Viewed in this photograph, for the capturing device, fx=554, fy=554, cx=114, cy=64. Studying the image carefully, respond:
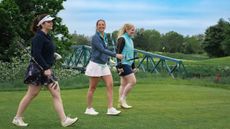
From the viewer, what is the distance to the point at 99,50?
10719 millimetres

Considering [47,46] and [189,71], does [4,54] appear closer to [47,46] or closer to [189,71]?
[189,71]

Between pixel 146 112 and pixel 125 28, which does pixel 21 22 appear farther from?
pixel 146 112

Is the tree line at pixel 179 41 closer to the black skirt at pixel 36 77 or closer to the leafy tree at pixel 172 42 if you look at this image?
the leafy tree at pixel 172 42

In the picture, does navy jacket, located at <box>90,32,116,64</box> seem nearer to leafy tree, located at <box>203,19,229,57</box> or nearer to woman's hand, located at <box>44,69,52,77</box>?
woman's hand, located at <box>44,69,52,77</box>

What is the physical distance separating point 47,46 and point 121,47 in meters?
3.02

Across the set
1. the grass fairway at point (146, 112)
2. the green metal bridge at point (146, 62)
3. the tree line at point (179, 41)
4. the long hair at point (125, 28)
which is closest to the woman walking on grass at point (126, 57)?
the long hair at point (125, 28)

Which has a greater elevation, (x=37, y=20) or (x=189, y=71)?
(x=37, y=20)

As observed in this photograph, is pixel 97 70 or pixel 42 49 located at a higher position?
pixel 42 49

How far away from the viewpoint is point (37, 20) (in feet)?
30.6

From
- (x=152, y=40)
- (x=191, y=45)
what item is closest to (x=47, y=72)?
(x=152, y=40)

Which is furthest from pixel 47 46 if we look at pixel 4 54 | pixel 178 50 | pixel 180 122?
pixel 178 50

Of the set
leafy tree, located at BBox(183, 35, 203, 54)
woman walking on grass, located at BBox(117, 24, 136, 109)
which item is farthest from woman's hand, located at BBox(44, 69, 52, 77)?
leafy tree, located at BBox(183, 35, 203, 54)

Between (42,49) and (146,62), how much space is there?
72.2 ft

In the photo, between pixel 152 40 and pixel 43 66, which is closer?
pixel 43 66
